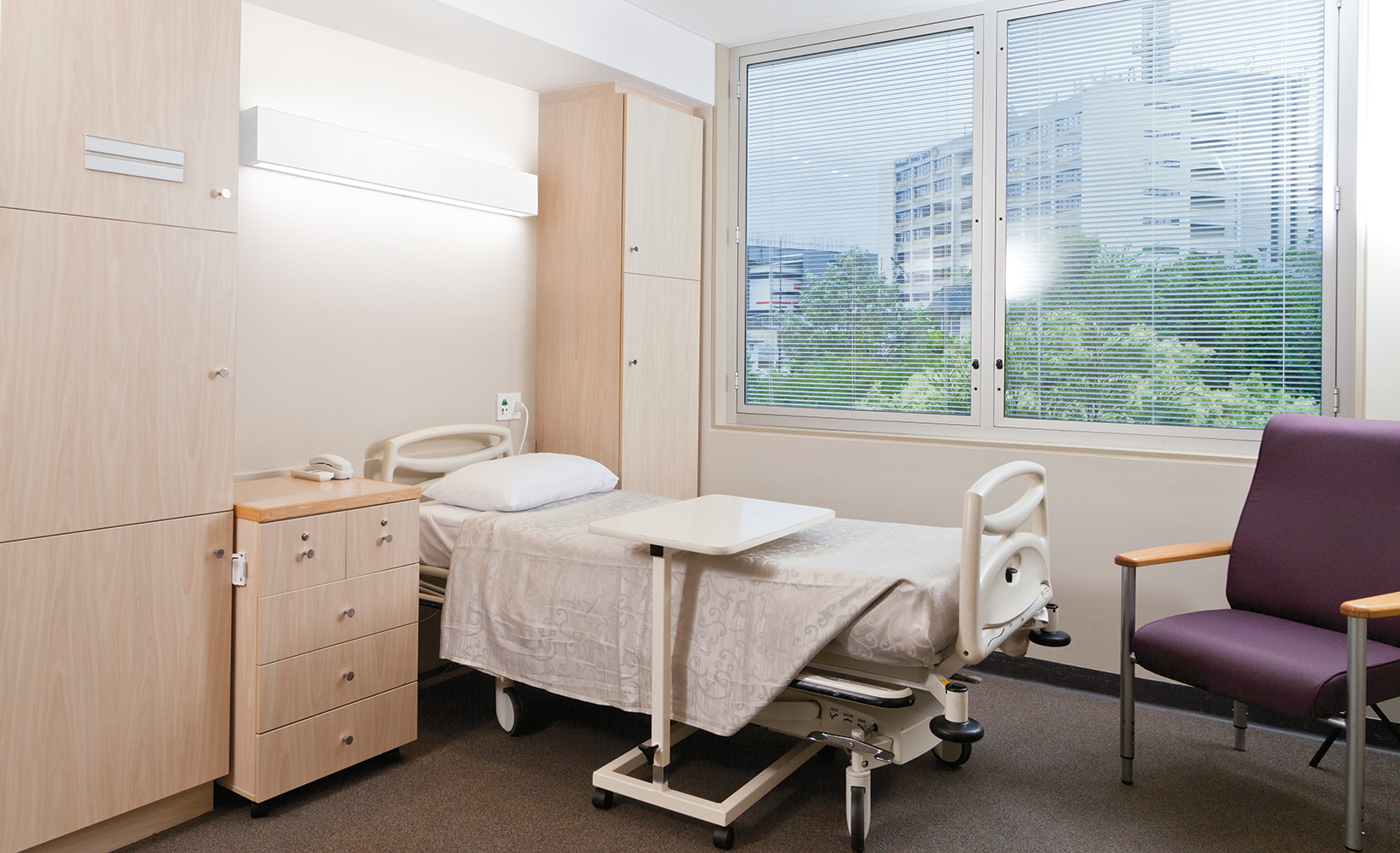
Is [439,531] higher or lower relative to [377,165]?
lower

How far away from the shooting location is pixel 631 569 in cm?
253

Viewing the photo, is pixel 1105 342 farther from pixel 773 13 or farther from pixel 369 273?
pixel 369 273

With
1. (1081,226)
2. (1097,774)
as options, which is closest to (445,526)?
(1097,774)

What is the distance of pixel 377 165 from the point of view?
123 inches

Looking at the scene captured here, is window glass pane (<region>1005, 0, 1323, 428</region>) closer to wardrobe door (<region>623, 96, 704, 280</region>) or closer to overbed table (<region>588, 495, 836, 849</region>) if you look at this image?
wardrobe door (<region>623, 96, 704, 280</region>)

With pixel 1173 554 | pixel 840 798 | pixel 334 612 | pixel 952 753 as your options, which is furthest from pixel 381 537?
pixel 1173 554

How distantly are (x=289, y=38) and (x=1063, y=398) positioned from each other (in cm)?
309

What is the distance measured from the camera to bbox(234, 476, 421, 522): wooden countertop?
2363mm

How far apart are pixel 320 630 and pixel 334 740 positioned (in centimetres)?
32

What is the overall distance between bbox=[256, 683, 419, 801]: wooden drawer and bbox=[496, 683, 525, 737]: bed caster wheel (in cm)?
27

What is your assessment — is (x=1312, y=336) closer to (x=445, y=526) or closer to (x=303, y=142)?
(x=445, y=526)

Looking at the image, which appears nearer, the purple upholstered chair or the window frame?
the purple upholstered chair

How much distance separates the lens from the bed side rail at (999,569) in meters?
2.08

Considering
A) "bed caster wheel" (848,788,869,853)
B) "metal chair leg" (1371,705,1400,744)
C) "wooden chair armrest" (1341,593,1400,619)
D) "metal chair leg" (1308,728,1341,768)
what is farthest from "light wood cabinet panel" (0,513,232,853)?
"metal chair leg" (1371,705,1400,744)
